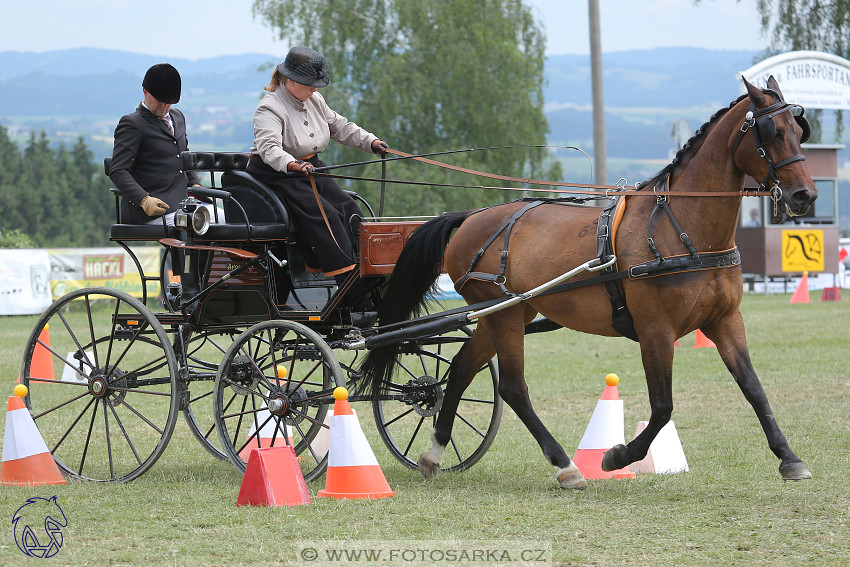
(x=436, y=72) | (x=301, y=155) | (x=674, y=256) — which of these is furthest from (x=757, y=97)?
(x=436, y=72)

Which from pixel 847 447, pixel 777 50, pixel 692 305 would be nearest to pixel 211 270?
pixel 692 305

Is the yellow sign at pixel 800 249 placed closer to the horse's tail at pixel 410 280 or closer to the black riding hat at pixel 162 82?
the horse's tail at pixel 410 280

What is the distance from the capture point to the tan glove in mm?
6363

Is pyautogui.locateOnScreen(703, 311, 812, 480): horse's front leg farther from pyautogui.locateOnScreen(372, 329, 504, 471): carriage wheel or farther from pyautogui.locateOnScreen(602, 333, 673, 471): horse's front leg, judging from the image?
pyautogui.locateOnScreen(372, 329, 504, 471): carriage wheel

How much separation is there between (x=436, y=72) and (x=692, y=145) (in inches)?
1009

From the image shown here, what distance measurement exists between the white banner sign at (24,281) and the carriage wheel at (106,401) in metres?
7.94

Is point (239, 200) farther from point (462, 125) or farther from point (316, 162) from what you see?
point (462, 125)

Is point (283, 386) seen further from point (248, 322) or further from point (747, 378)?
point (747, 378)

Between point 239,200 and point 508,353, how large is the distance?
190cm

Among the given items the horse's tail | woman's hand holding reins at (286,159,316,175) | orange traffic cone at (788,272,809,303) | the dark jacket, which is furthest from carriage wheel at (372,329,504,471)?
orange traffic cone at (788,272,809,303)

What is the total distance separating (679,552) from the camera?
4223 millimetres

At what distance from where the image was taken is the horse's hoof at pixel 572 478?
5.64 metres

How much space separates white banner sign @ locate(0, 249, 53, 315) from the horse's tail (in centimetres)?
1455

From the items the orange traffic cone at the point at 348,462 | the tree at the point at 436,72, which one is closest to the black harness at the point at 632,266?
the orange traffic cone at the point at 348,462
